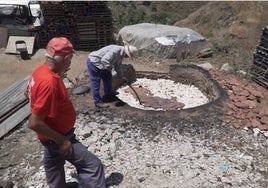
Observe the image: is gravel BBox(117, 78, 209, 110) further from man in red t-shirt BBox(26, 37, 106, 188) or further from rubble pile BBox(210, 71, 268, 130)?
man in red t-shirt BBox(26, 37, 106, 188)

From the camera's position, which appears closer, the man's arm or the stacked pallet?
the man's arm

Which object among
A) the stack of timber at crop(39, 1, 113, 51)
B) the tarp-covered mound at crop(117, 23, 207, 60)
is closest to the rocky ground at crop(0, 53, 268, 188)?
the tarp-covered mound at crop(117, 23, 207, 60)

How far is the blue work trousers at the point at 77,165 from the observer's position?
407 cm

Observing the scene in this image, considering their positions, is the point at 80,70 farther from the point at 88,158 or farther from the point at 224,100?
the point at 88,158

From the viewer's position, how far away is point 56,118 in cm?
374

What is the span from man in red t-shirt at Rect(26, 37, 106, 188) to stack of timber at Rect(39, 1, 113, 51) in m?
8.87

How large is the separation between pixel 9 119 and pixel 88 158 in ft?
10.6

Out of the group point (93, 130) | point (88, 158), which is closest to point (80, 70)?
point (93, 130)

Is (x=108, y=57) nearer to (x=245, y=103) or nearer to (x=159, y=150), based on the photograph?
(x=159, y=150)

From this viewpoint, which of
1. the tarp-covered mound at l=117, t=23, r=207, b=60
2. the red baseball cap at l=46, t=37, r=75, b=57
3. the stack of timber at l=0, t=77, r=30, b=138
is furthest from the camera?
the tarp-covered mound at l=117, t=23, r=207, b=60

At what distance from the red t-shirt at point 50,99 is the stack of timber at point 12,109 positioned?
2960 mm

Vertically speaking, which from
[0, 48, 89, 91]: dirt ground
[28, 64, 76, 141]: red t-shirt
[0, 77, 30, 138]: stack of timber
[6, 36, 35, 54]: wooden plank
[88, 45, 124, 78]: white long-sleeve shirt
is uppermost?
[28, 64, 76, 141]: red t-shirt

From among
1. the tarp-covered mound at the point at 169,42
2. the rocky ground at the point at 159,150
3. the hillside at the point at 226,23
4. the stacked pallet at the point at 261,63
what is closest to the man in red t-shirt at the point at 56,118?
the rocky ground at the point at 159,150

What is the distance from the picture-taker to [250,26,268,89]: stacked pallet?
822 centimetres
